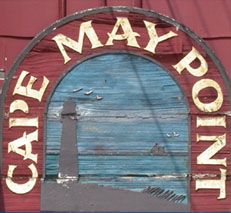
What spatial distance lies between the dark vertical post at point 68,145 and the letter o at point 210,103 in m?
0.95

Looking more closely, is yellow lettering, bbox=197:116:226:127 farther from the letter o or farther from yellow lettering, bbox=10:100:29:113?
yellow lettering, bbox=10:100:29:113

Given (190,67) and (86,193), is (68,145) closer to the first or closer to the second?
(86,193)

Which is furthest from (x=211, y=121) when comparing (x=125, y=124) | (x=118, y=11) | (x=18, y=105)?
(x=18, y=105)

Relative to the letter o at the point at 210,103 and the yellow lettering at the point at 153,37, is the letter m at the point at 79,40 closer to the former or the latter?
the yellow lettering at the point at 153,37

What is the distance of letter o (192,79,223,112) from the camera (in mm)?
5973

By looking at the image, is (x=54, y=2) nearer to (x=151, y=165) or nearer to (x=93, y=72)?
(x=93, y=72)

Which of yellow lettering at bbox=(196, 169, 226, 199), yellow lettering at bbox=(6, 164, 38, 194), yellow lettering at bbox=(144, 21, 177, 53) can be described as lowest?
yellow lettering at bbox=(196, 169, 226, 199)

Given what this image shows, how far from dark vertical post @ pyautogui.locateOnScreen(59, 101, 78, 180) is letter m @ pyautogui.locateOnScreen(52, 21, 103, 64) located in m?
0.39

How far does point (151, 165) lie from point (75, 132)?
65 cm

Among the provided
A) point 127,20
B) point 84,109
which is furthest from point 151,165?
point 127,20

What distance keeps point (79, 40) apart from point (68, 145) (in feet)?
2.70

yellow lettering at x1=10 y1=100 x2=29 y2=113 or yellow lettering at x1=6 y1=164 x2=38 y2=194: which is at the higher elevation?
yellow lettering at x1=10 y1=100 x2=29 y2=113

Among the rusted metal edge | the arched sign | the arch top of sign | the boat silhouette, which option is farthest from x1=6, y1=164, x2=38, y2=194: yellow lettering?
the arch top of sign

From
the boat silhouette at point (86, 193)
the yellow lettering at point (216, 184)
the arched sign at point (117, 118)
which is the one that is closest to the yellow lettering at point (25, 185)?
the arched sign at point (117, 118)
